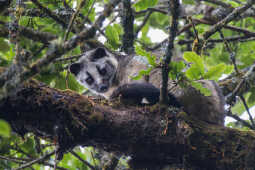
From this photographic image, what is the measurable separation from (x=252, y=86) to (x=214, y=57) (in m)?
1.62

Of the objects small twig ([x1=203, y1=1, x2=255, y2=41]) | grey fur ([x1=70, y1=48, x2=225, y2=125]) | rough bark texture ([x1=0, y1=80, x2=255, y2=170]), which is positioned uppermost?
small twig ([x1=203, y1=1, x2=255, y2=41])

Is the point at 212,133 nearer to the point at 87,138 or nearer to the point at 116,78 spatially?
the point at 87,138

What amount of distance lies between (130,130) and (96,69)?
321 cm

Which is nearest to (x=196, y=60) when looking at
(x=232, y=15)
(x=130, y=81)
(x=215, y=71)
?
(x=215, y=71)

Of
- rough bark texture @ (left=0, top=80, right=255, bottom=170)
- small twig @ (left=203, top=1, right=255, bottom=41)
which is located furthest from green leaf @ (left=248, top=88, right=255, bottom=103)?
rough bark texture @ (left=0, top=80, right=255, bottom=170)

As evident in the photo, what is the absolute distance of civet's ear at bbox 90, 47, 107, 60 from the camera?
614 cm

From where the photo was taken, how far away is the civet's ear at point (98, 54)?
242 inches

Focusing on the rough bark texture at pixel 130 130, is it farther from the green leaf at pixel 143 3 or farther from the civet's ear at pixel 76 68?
the civet's ear at pixel 76 68

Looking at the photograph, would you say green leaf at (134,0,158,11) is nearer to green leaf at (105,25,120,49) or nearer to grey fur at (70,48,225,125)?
green leaf at (105,25,120,49)

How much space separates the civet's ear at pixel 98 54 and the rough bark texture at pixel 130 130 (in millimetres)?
2562

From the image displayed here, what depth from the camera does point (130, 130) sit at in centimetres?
352

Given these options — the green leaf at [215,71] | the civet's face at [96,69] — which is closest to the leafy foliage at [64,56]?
the green leaf at [215,71]

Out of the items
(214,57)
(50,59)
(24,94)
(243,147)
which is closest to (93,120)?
(24,94)

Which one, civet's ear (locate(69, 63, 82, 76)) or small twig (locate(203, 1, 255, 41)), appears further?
civet's ear (locate(69, 63, 82, 76))
